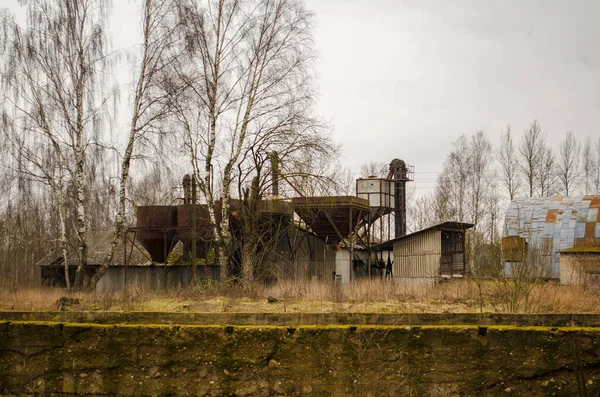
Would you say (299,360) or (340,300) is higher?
(340,300)

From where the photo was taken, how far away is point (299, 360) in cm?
712

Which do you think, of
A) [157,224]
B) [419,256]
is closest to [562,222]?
[419,256]

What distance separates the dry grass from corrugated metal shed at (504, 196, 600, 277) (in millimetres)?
9875

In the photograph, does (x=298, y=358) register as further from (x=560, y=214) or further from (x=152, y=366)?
(x=560, y=214)

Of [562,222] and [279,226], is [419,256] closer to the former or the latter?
[562,222]

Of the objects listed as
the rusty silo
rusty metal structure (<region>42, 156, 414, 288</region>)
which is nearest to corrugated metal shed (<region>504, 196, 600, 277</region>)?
rusty metal structure (<region>42, 156, 414, 288</region>)

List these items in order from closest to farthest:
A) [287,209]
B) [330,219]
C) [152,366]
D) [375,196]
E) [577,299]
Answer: [152,366] → [577,299] → [287,209] → [330,219] → [375,196]

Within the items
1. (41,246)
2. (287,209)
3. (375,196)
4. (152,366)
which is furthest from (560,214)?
(41,246)

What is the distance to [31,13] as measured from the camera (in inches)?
715

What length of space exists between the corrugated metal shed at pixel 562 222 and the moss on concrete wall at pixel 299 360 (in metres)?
16.5

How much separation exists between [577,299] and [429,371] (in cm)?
599

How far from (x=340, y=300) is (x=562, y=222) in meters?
14.7

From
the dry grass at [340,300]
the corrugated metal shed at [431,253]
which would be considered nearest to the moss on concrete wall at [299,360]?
the dry grass at [340,300]

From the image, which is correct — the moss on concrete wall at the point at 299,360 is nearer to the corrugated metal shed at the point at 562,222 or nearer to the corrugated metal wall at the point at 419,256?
the corrugated metal shed at the point at 562,222
